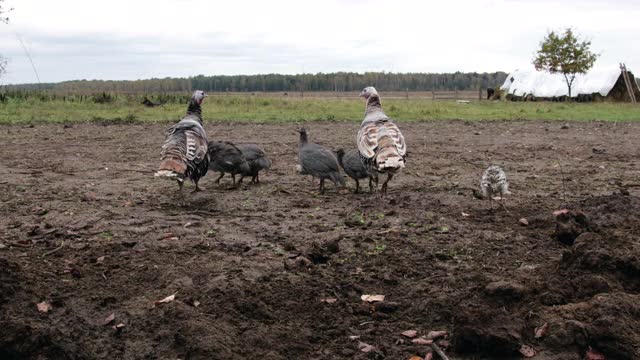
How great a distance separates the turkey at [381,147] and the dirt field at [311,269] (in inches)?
17.2

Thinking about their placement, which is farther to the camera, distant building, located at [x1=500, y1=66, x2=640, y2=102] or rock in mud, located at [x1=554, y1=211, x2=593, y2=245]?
distant building, located at [x1=500, y1=66, x2=640, y2=102]

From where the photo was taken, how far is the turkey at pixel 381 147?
27.5 ft

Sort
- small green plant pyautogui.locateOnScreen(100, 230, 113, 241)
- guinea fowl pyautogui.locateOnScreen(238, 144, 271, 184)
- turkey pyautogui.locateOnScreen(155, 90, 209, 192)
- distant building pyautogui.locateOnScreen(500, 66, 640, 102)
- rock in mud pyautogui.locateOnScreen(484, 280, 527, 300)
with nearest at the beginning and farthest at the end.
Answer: rock in mud pyautogui.locateOnScreen(484, 280, 527, 300) < small green plant pyautogui.locateOnScreen(100, 230, 113, 241) < turkey pyautogui.locateOnScreen(155, 90, 209, 192) < guinea fowl pyautogui.locateOnScreen(238, 144, 271, 184) < distant building pyautogui.locateOnScreen(500, 66, 640, 102)

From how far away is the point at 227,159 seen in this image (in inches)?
385

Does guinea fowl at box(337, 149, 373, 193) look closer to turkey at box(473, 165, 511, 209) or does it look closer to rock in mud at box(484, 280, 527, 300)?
turkey at box(473, 165, 511, 209)

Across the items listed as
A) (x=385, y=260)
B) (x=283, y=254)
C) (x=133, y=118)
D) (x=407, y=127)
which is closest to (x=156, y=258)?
(x=283, y=254)

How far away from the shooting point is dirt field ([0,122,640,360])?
14.1ft

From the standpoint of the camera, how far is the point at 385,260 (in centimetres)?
593

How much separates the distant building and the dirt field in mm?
38198

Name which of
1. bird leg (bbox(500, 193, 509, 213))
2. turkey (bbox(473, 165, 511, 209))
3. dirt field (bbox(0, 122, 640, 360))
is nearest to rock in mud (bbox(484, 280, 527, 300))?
dirt field (bbox(0, 122, 640, 360))

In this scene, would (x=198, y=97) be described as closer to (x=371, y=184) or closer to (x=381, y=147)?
(x=371, y=184)

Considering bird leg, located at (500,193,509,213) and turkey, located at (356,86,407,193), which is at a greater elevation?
turkey, located at (356,86,407,193)

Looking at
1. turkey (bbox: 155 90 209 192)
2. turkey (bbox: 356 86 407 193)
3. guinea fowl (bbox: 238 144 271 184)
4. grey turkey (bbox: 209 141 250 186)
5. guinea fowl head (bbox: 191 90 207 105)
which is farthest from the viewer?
guinea fowl head (bbox: 191 90 207 105)

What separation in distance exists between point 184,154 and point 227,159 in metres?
1.29
